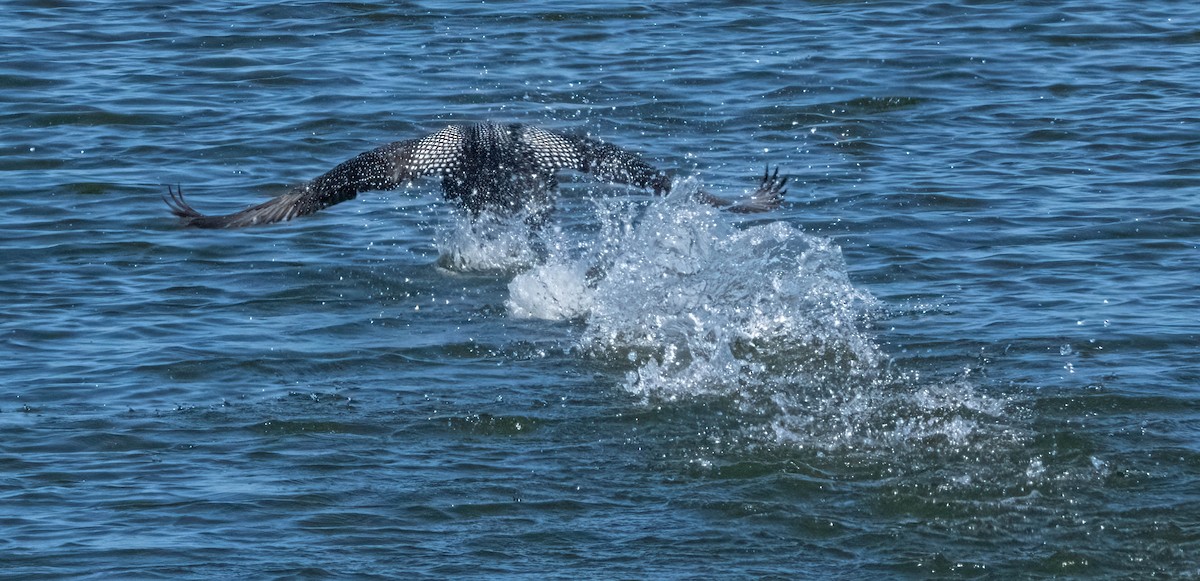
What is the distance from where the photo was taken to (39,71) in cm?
1542

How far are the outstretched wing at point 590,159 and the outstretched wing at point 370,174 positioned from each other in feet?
1.50

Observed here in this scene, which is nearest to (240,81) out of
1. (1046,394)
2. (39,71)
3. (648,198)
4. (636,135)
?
(39,71)

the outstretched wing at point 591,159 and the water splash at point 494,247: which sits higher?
the outstretched wing at point 591,159

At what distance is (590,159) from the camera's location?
10664 millimetres

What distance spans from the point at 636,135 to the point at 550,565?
7.47 metres

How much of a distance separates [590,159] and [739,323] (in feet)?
6.34

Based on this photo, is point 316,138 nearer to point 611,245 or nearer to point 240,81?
point 240,81

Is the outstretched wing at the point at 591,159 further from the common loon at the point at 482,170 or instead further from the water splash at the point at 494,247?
the water splash at the point at 494,247

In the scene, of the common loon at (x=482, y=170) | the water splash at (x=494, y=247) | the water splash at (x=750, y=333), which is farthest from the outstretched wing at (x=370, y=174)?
the water splash at (x=750, y=333)

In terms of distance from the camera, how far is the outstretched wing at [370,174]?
407 inches

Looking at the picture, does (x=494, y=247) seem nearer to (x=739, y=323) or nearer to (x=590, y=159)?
(x=590, y=159)

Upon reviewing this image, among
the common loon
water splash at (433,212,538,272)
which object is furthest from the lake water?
the common loon

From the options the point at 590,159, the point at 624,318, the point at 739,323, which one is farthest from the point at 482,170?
the point at 739,323

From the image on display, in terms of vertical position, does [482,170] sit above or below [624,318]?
above
